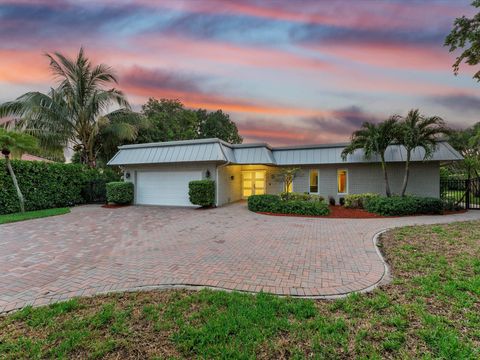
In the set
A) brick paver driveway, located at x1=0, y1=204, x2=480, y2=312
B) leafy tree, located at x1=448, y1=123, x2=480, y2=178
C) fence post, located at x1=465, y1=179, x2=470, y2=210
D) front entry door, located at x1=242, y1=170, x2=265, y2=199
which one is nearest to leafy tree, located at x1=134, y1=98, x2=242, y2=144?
front entry door, located at x1=242, y1=170, x2=265, y2=199

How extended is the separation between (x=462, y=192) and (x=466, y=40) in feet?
24.8

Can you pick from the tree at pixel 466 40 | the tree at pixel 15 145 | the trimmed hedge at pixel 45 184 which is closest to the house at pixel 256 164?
the trimmed hedge at pixel 45 184

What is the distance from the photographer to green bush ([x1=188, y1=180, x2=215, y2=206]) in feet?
37.8

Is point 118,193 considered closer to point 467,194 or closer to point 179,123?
point 179,123

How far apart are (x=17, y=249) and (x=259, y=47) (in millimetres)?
10170

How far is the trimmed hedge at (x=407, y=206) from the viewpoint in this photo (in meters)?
9.50

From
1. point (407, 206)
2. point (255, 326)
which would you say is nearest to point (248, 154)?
point (407, 206)

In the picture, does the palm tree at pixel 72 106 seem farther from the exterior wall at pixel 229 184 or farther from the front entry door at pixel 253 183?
the front entry door at pixel 253 183

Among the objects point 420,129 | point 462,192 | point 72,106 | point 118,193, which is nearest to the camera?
point 420,129

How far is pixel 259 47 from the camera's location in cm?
885

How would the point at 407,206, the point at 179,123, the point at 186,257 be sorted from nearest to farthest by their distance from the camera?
the point at 186,257 < the point at 407,206 < the point at 179,123

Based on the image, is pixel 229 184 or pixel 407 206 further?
pixel 229 184

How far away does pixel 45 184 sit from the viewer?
11.9 meters

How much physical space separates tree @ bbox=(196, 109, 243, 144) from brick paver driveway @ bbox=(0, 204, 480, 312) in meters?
24.6
